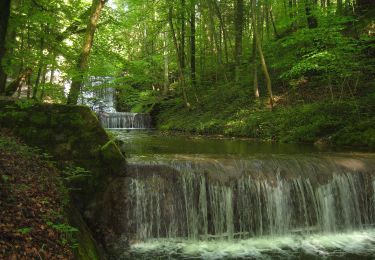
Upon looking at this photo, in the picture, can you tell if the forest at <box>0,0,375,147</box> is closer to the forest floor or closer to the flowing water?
the forest floor

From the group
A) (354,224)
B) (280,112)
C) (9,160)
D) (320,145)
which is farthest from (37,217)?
(280,112)

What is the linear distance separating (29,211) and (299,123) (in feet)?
39.4

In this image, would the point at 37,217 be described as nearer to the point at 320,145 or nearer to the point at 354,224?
the point at 354,224

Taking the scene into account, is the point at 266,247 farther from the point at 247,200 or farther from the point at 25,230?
the point at 25,230

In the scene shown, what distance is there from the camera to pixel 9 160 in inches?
210

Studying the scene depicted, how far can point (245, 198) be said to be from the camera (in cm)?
735

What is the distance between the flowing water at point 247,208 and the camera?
6.61 meters

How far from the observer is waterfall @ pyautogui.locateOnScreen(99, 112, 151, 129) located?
75.7 feet

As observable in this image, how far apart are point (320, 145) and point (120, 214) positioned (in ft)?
27.6

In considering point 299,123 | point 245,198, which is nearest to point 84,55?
point 245,198

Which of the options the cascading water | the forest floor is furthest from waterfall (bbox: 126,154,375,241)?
the forest floor

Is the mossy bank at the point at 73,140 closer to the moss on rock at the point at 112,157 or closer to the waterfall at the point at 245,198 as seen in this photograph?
the moss on rock at the point at 112,157

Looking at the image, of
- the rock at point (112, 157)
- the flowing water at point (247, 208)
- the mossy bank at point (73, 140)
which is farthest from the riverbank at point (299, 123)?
the mossy bank at point (73, 140)

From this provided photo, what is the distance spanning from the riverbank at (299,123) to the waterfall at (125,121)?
17.6ft
